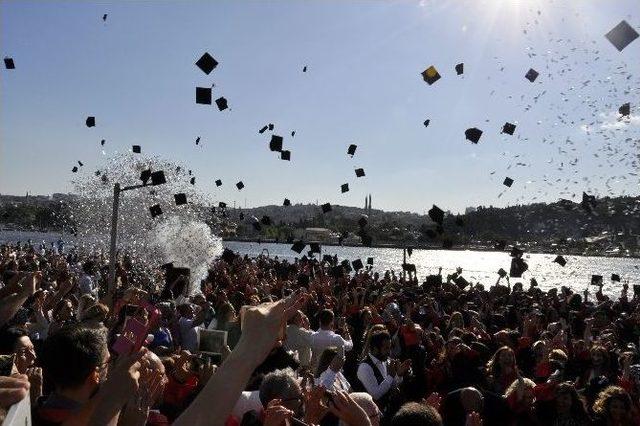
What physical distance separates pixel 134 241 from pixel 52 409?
3539 cm

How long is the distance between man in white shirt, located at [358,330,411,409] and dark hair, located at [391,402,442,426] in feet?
10.6

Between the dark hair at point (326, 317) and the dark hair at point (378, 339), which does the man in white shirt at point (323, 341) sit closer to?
the dark hair at point (326, 317)

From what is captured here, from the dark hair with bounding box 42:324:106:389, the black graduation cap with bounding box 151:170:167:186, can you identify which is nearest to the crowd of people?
the dark hair with bounding box 42:324:106:389

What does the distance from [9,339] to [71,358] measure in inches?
71.1

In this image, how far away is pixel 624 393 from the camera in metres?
4.95

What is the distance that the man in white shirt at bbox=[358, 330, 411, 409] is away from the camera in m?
5.91

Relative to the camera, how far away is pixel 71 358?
8.50ft

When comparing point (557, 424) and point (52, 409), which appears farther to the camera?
point (557, 424)

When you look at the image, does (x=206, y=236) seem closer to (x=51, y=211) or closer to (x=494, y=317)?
(x=494, y=317)

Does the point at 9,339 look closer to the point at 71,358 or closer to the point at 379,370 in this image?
the point at 71,358

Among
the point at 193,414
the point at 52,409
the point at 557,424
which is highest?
the point at 193,414

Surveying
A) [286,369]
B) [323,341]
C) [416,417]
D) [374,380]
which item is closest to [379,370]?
[374,380]

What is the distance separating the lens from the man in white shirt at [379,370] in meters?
5.91

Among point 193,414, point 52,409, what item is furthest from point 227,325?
point 193,414
